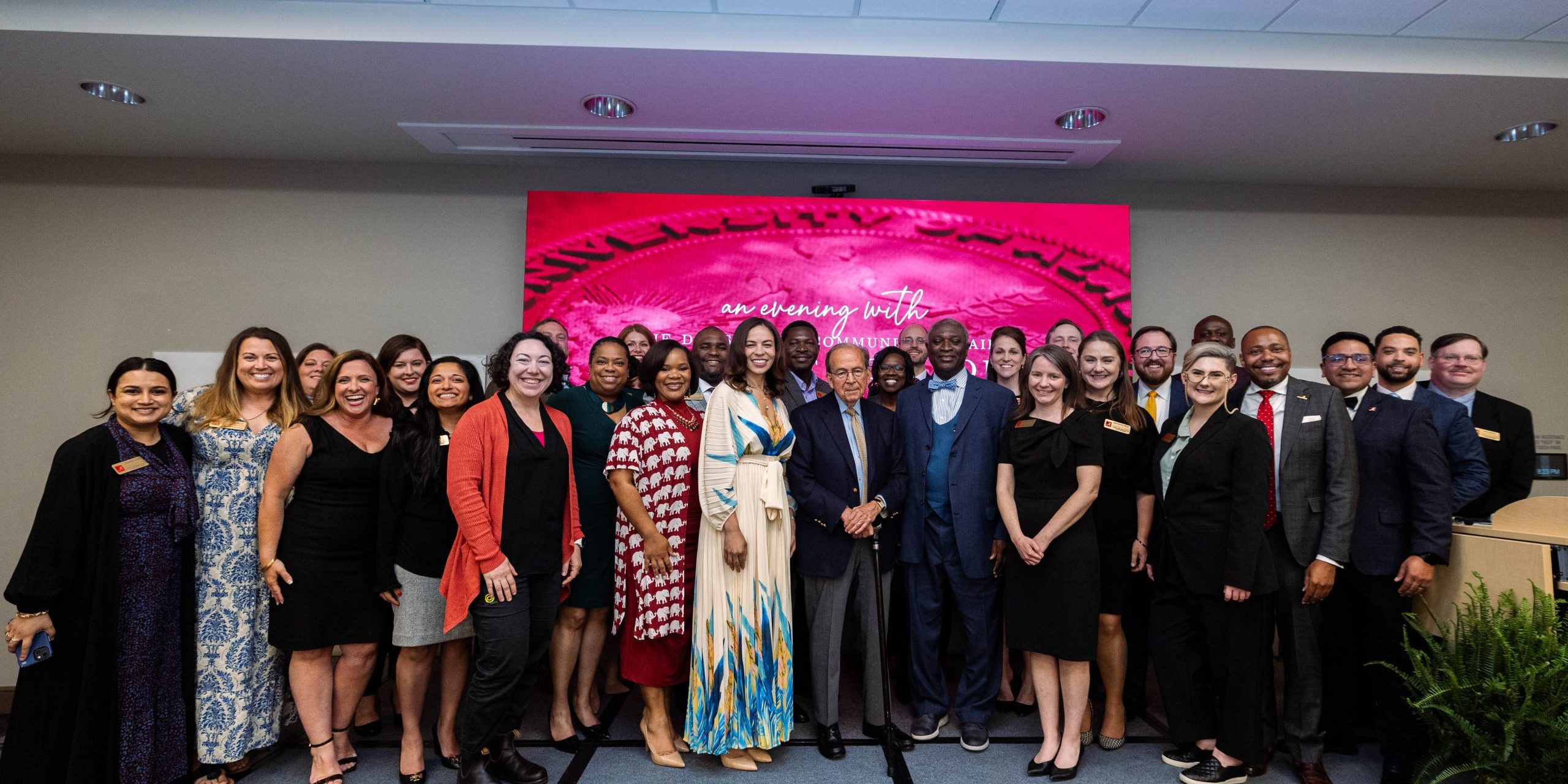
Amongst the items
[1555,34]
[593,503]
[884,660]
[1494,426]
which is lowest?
[884,660]

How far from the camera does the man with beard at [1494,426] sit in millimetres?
3670

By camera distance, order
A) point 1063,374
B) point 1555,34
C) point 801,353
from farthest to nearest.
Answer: point 801,353
point 1555,34
point 1063,374

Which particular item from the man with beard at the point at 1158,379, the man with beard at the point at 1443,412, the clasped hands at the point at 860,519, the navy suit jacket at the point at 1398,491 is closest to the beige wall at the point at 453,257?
the man with beard at the point at 1158,379

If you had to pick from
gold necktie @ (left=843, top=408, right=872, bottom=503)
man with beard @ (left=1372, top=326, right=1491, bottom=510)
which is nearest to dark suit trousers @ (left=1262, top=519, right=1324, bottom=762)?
man with beard @ (left=1372, top=326, right=1491, bottom=510)

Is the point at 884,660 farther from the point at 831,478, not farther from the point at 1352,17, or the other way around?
the point at 1352,17

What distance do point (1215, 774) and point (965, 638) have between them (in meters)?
1.10

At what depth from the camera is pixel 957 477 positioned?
11.1ft

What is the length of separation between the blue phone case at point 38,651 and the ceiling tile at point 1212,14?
5215 millimetres

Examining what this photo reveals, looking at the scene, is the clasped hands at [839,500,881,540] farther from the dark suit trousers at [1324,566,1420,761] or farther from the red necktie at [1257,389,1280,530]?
the dark suit trousers at [1324,566,1420,761]

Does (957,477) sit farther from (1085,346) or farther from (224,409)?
(224,409)

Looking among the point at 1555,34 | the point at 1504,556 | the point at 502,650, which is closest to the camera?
the point at 502,650

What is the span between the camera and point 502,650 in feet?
9.12

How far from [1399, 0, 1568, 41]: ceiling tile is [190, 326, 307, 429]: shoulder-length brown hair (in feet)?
17.8

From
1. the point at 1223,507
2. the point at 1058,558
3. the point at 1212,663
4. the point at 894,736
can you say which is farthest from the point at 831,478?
the point at 1212,663
